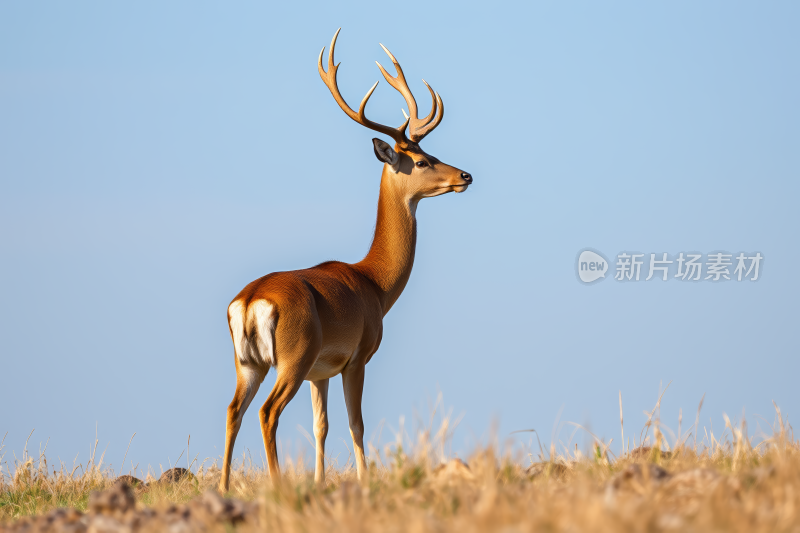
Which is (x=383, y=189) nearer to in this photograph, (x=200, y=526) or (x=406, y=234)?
(x=406, y=234)

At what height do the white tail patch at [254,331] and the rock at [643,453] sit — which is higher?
the white tail patch at [254,331]

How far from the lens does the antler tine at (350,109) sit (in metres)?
8.52

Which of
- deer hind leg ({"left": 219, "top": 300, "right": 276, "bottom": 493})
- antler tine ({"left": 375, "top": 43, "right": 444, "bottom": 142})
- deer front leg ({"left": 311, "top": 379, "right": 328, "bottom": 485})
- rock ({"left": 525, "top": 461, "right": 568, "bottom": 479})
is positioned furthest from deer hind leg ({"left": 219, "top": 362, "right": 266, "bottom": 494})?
antler tine ({"left": 375, "top": 43, "right": 444, "bottom": 142})

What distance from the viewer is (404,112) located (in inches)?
380

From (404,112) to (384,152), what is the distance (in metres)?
1.52

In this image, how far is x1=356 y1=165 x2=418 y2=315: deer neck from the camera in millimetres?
8312

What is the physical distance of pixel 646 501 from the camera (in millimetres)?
3033

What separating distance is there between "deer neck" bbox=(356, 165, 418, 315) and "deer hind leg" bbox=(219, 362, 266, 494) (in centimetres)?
190

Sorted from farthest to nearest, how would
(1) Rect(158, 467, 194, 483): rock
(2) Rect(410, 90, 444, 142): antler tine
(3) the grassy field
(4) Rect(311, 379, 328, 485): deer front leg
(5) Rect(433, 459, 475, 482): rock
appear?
(2) Rect(410, 90, 444, 142): antler tine → (1) Rect(158, 467, 194, 483): rock → (4) Rect(311, 379, 328, 485): deer front leg → (5) Rect(433, 459, 475, 482): rock → (3) the grassy field

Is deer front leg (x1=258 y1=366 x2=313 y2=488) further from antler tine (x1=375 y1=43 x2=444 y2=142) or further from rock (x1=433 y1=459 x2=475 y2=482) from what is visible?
antler tine (x1=375 y1=43 x2=444 y2=142)

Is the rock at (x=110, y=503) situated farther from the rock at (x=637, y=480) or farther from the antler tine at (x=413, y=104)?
the antler tine at (x=413, y=104)

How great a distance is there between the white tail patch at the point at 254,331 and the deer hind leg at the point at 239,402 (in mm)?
94

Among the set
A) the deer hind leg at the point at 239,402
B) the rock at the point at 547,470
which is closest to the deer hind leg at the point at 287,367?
the deer hind leg at the point at 239,402

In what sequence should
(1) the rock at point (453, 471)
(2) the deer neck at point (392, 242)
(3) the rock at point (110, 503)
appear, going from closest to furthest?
(3) the rock at point (110, 503)
(1) the rock at point (453, 471)
(2) the deer neck at point (392, 242)
